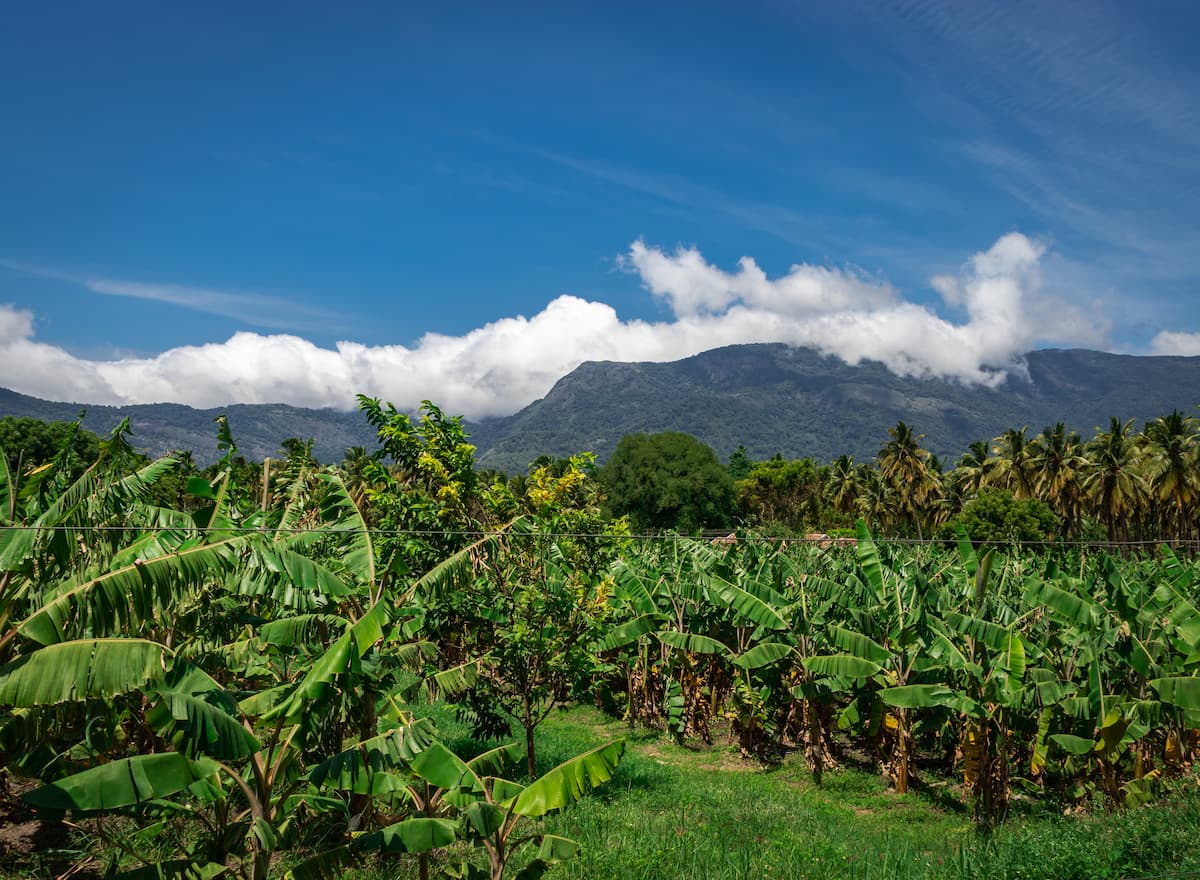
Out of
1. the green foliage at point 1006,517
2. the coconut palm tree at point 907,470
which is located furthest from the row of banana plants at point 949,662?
the coconut palm tree at point 907,470

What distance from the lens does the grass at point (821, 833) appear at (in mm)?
8705

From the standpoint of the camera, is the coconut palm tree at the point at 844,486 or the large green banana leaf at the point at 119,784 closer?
the large green banana leaf at the point at 119,784

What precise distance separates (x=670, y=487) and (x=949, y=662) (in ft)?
218

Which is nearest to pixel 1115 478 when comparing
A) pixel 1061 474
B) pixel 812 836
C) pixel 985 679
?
pixel 1061 474

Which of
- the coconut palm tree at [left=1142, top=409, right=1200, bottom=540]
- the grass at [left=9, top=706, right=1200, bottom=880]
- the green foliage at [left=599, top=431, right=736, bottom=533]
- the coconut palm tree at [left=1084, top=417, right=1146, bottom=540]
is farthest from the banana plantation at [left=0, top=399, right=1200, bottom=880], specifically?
the green foliage at [left=599, top=431, right=736, bottom=533]

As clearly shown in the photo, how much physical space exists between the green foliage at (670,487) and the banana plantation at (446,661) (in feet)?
193

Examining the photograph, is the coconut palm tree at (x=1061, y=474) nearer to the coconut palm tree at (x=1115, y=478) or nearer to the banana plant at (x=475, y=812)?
the coconut palm tree at (x=1115, y=478)

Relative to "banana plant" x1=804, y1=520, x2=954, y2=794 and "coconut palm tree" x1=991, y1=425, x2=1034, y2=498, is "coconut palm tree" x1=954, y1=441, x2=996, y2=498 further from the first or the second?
"banana plant" x1=804, y1=520, x2=954, y2=794

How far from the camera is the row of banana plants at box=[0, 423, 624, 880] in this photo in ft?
19.8

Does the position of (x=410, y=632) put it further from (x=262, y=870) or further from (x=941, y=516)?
(x=941, y=516)

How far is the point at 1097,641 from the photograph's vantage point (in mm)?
12266

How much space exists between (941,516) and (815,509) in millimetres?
18398

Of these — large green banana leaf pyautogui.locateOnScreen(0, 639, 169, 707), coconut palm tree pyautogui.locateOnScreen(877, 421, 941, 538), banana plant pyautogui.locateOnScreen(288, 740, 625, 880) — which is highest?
coconut palm tree pyautogui.locateOnScreen(877, 421, 941, 538)

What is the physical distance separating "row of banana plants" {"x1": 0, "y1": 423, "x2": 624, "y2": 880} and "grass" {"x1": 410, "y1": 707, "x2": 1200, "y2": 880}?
1.37 metres
